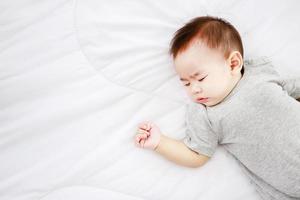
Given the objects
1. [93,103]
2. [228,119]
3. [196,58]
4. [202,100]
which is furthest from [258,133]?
[93,103]

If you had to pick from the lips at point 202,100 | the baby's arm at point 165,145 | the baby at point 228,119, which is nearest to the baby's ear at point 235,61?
the baby at point 228,119

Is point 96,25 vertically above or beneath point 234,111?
above

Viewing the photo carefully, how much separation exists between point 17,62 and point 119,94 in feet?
1.08

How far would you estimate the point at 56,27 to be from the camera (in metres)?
1.22

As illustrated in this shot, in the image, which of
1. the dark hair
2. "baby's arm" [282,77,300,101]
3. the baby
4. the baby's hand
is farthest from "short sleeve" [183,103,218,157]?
"baby's arm" [282,77,300,101]

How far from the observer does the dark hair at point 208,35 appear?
1.25 m

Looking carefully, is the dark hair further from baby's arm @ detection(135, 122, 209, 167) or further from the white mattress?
baby's arm @ detection(135, 122, 209, 167)

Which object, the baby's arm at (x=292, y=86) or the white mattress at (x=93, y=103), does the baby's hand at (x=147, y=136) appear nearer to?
the white mattress at (x=93, y=103)

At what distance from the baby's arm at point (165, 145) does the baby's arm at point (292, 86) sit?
395mm

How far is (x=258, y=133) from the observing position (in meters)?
1.26

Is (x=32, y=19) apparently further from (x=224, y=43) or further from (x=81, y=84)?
(x=224, y=43)

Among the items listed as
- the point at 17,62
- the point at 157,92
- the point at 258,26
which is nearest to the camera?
the point at 17,62

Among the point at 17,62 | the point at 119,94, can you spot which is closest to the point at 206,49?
the point at 119,94

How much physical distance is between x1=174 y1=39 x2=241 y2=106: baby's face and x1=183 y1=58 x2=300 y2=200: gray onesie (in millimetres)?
48
